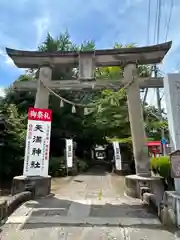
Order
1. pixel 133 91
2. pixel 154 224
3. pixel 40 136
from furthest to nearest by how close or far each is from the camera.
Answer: pixel 133 91
pixel 40 136
pixel 154 224

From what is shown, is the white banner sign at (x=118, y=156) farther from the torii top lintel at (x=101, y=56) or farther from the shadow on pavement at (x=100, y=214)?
the shadow on pavement at (x=100, y=214)

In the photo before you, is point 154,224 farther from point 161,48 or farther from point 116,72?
point 116,72

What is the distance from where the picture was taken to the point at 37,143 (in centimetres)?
823

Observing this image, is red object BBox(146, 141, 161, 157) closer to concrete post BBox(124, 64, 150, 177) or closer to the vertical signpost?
the vertical signpost

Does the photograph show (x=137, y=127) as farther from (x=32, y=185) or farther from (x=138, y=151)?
(x=32, y=185)

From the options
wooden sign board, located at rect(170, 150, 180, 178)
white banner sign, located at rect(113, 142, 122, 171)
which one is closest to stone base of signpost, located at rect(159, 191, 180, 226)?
wooden sign board, located at rect(170, 150, 180, 178)

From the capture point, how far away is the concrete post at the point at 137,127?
8.56 m

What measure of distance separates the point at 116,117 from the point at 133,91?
7.89 m

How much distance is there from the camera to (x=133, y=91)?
887 cm

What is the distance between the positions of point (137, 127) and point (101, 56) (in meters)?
2.98

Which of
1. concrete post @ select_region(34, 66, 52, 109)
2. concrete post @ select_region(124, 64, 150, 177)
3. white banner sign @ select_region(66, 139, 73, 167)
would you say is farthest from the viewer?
white banner sign @ select_region(66, 139, 73, 167)

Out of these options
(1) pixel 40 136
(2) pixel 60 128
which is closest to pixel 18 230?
(1) pixel 40 136

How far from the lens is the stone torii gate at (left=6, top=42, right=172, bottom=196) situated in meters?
8.61

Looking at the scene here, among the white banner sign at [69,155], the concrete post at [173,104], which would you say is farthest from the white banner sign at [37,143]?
the white banner sign at [69,155]
